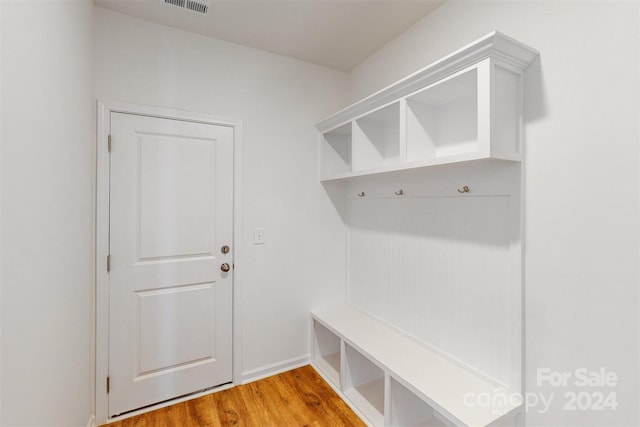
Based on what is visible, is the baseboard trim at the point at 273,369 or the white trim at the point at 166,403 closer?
the white trim at the point at 166,403

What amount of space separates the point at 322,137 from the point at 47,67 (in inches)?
70.6

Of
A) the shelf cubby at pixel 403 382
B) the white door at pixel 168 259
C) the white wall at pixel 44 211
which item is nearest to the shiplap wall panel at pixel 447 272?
the shelf cubby at pixel 403 382

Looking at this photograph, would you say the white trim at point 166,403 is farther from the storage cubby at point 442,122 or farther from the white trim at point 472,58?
the white trim at point 472,58

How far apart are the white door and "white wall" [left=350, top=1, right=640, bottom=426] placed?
1873mm

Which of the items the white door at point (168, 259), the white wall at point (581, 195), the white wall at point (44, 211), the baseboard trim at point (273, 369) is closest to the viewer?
the white wall at point (44, 211)

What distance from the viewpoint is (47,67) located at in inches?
43.7

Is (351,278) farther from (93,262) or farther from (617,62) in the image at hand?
(617,62)

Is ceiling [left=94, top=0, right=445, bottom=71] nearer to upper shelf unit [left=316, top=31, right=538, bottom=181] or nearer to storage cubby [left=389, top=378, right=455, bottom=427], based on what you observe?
upper shelf unit [left=316, top=31, right=538, bottom=181]

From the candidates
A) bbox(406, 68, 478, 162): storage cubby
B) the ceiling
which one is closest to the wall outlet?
bbox(406, 68, 478, 162): storage cubby

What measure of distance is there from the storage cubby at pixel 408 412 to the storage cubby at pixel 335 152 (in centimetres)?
166

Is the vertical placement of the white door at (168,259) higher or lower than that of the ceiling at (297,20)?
lower

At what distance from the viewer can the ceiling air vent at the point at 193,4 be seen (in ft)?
5.91

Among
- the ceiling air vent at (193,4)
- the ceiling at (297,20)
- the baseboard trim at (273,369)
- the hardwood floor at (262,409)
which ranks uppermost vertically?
the ceiling at (297,20)

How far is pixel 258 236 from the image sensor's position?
2.37 metres
